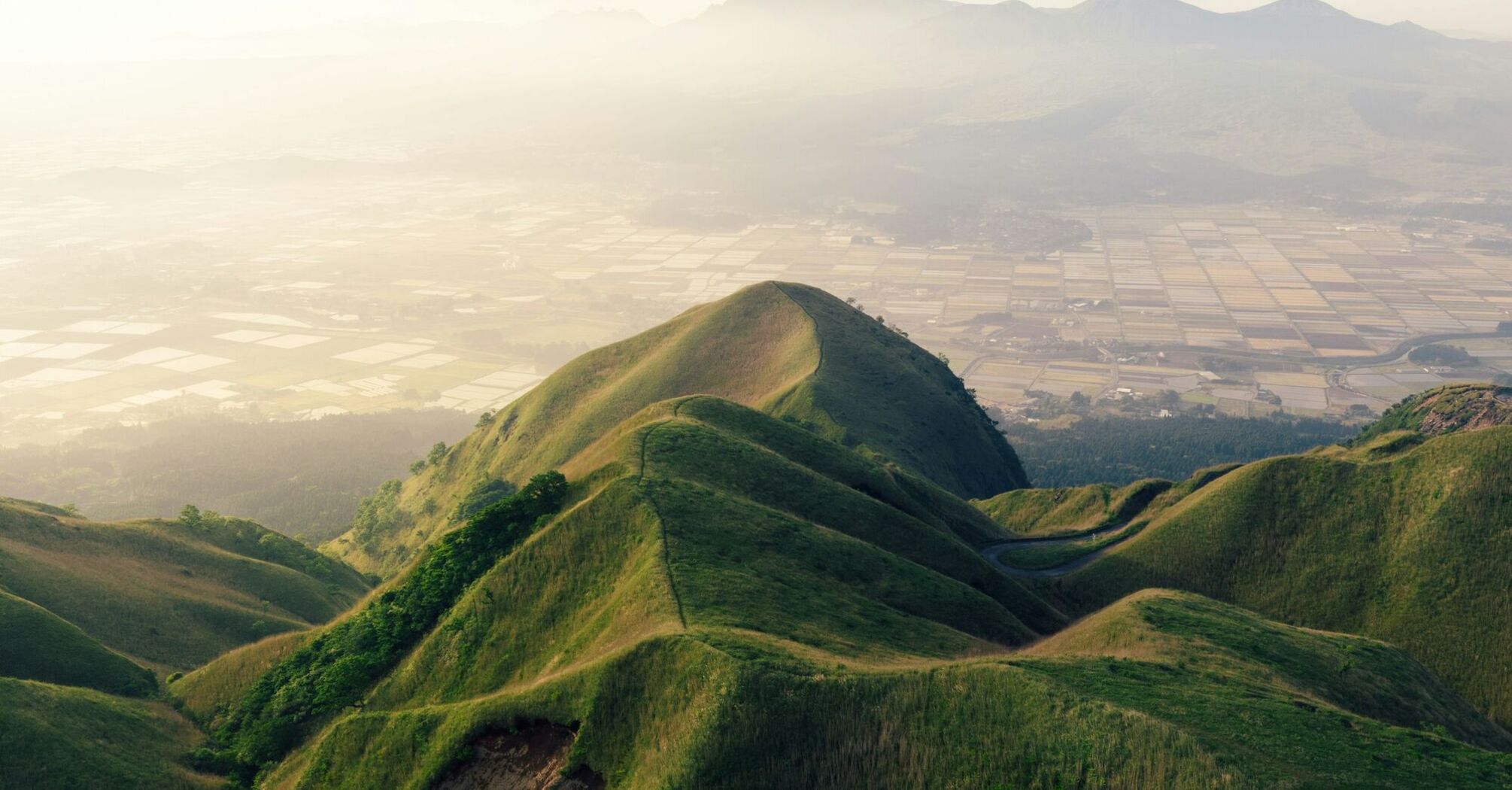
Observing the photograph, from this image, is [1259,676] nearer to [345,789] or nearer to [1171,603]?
[1171,603]

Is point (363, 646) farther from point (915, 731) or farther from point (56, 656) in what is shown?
point (915, 731)

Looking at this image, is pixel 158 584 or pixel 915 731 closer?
pixel 915 731

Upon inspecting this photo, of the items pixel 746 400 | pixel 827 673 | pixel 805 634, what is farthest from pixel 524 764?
pixel 746 400

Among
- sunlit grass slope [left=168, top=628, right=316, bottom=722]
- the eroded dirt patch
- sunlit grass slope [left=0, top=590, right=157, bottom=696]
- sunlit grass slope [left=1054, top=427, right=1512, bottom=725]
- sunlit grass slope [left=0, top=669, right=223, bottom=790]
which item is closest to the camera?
the eroded dirt patch

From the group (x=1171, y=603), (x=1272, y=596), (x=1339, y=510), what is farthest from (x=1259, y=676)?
(x=1339, y=510)

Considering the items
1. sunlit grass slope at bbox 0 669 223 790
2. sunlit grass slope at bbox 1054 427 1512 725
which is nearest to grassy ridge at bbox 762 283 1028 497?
sunlit grass slope at bbox 1054 427 1512 725

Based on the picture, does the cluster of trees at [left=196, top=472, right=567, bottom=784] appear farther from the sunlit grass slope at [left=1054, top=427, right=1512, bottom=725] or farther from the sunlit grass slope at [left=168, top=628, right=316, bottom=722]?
the sunlit grass slope at [left=1054, top=427, right=1512, bottom=725]

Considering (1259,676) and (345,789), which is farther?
(1259,676)
